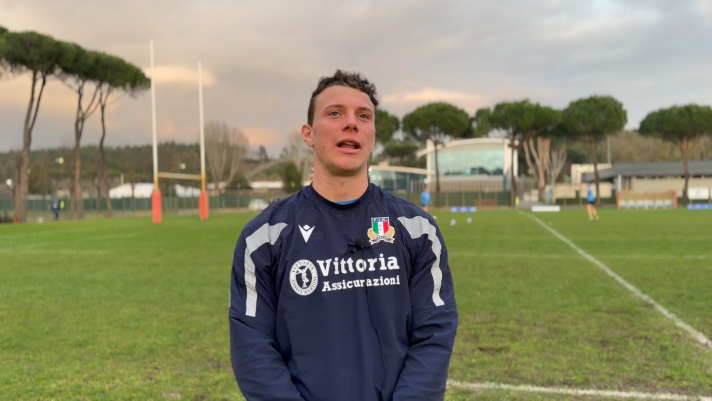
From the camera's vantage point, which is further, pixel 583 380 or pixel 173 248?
pixel 173 248

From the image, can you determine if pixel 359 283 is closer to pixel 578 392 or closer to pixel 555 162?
pixel 578 392

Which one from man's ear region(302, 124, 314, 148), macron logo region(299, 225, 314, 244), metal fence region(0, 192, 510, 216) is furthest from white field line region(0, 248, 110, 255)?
metal fence region(0, 192, 510, 216)

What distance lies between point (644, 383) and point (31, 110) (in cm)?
3956

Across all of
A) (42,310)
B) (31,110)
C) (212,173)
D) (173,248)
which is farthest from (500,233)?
(212,173)

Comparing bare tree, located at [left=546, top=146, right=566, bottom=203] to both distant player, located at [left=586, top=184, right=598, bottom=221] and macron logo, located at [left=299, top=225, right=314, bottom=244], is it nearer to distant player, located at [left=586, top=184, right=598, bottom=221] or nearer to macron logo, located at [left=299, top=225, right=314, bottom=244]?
distant player, located at [left=586, top=184, right=598, bottom=221]

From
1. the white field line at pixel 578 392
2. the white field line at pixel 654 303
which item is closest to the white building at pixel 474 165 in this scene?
the white field line at pixel 654 303

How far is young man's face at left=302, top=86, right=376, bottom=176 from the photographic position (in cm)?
195

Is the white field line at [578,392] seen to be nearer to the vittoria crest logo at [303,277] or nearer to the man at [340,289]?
the man at [340,289]

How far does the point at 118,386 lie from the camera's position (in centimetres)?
431

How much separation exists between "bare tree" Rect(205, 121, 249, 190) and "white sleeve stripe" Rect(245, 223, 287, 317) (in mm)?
75961

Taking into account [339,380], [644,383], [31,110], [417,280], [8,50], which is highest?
[8,50]

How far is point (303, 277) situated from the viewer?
1906mm

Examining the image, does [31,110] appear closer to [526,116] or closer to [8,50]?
[8,50]

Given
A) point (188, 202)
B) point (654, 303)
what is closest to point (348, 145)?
point (654, 303)
